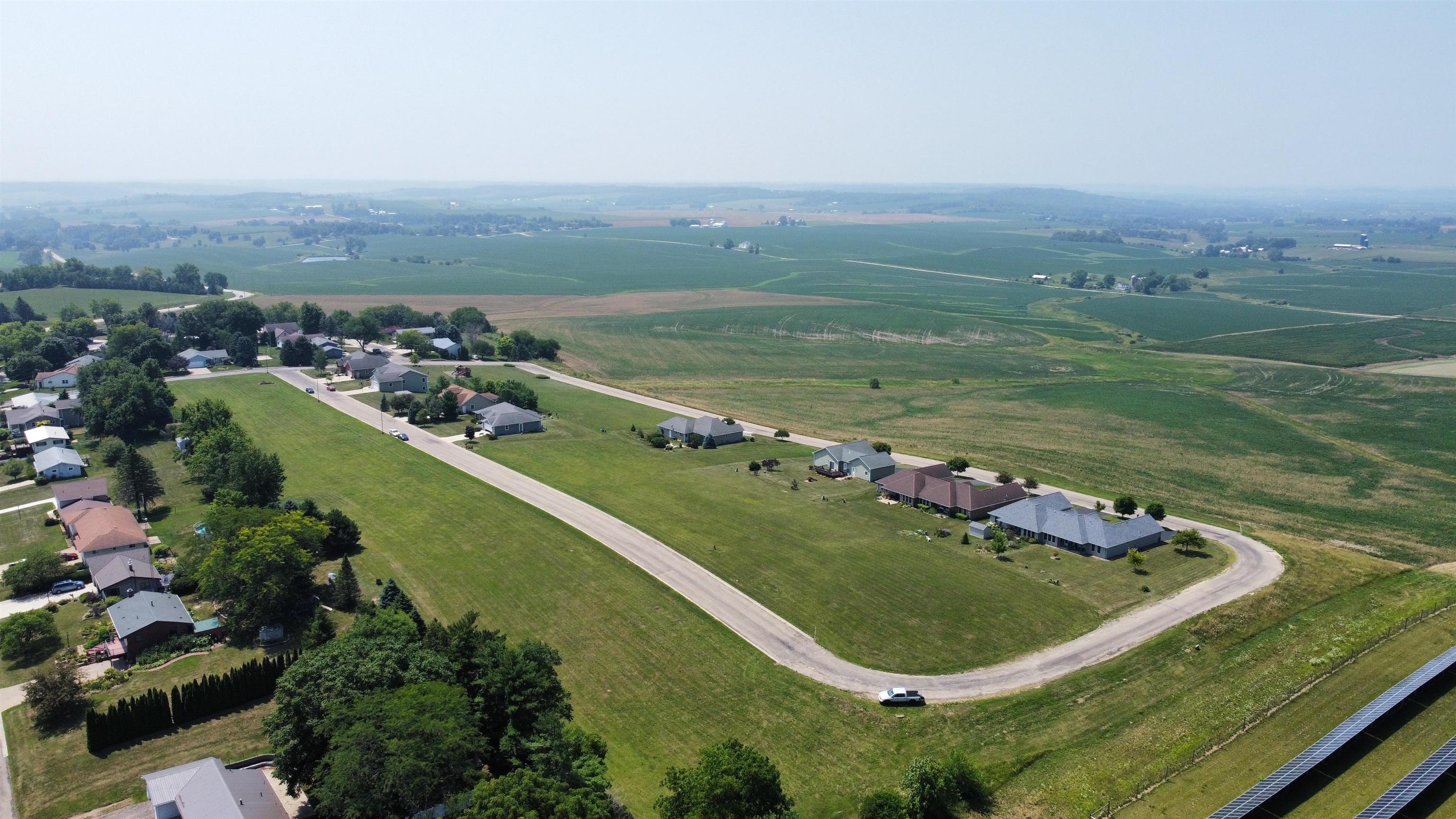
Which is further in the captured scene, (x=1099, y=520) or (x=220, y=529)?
(x=1099, y=520)

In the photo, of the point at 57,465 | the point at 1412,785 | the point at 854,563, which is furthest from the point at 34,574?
the point at 1412,785

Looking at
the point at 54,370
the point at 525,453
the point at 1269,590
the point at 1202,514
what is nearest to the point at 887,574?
the point at 1269,590

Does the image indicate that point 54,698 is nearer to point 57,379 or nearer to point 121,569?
point 121,569

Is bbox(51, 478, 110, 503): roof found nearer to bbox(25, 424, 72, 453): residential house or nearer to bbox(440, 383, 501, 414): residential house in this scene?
bbox(25, 424, 72, 453): residential house

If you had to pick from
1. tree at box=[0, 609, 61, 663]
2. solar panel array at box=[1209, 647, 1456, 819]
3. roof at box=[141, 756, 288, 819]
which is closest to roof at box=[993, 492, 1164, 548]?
solar panel array at box=[1209, 647, 1456, 819]

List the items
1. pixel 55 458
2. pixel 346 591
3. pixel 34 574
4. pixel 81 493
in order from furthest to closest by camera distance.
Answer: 1. pixel 55 458
2. pixel 81 493
3. pixel 34 574
4. pixel 346 591

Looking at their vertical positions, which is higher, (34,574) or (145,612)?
(145,612)

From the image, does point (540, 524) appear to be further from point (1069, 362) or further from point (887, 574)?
point (1069, 362)
